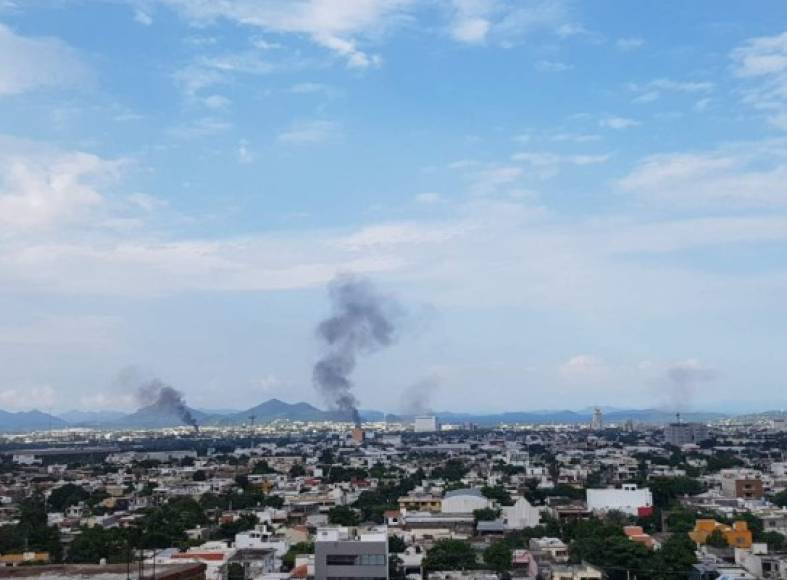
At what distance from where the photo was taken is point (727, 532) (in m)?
24.6

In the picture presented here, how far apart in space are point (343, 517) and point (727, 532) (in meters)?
11.5

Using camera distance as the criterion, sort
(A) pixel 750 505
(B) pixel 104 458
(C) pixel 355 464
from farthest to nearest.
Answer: (B) pixel 104 458 < (C) pixel 355 464 < (A) pixel 750 505

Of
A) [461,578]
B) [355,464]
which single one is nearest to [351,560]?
[461,578]

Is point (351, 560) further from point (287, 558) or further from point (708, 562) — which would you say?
point (708, 562)

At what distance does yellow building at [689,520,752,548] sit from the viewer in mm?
24234

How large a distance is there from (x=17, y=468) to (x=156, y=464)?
350 inches

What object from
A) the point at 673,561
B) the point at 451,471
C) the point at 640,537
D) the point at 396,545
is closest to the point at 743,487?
the point at 640,537

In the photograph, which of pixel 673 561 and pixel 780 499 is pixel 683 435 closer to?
pixel 780 499

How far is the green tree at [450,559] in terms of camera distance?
21562 millimetres

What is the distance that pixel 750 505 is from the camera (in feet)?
107

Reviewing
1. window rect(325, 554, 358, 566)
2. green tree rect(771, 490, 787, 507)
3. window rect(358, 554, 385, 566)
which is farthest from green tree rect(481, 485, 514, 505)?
window rect(325, 554, 358, 566)

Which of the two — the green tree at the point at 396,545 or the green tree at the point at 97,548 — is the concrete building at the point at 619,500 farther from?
the green tree at the point at 97,548

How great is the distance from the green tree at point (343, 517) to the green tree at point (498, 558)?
8.36 meters

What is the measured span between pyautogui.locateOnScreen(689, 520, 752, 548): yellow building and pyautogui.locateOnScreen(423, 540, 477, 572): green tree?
6.66 m
